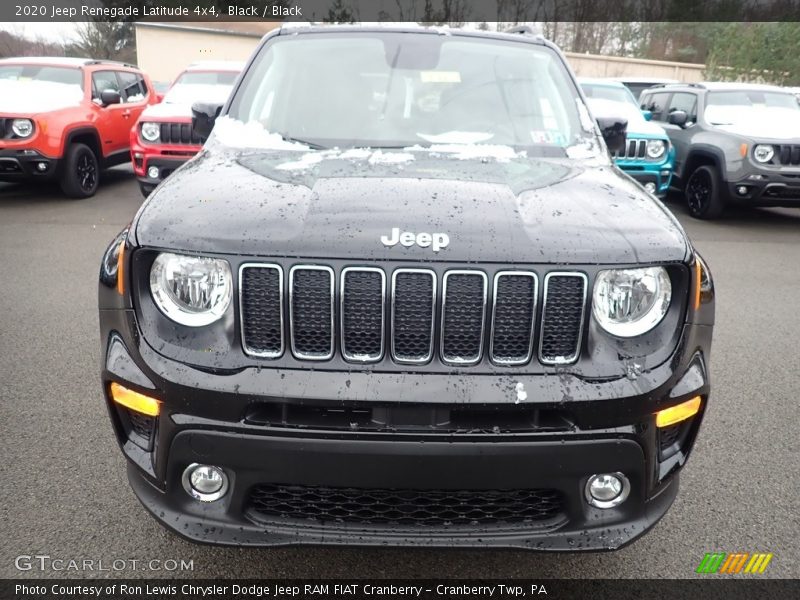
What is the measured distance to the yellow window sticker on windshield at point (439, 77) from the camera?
9.91ft

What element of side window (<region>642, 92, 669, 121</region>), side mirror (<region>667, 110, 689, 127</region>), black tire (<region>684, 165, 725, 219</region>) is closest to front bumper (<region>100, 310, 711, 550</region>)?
black tire (<region>684, 165, 725, 219</region>)

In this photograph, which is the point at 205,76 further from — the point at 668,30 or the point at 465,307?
the point at 668,30

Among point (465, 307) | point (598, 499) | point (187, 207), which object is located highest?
point (187, 207)

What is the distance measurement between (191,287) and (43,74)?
931cm

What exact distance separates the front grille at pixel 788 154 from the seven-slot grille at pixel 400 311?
793cm

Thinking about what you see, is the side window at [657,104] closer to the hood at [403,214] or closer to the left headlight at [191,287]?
the hood at [403,214]

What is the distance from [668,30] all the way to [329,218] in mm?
39184

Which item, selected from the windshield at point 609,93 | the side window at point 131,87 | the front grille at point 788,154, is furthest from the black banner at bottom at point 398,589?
the side window at point 131,87

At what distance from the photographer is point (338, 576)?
2.30 metres

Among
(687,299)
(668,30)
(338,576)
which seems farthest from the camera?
(668,30)

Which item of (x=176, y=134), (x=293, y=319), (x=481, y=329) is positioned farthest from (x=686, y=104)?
(x=293, y=319)

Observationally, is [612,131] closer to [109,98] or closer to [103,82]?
[109,98]

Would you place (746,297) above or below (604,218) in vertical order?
below

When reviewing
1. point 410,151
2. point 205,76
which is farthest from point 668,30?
point 410,151
